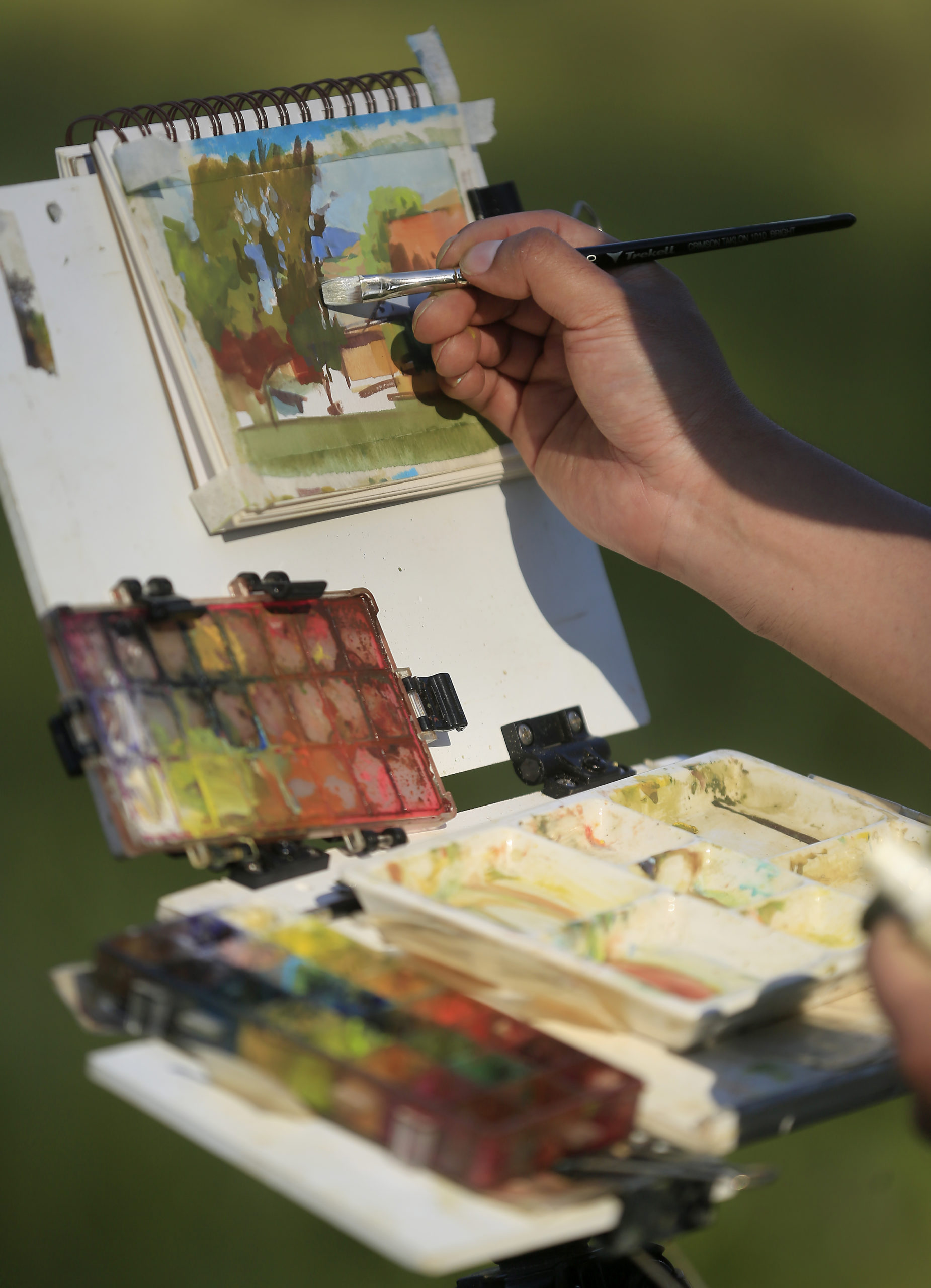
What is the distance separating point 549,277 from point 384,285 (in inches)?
6.2

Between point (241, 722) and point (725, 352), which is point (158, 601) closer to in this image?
point (241, 722)

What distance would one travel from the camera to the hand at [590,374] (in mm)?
1166

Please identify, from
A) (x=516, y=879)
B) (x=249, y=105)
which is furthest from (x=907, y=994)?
(x=249, y=105)

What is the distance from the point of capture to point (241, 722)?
93 centimetres

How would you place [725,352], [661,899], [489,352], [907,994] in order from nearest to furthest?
1. [907,994]
2. [661,899]
3. [489,352]
4. [725,352]

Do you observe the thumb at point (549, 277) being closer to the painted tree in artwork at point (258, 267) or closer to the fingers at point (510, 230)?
the fingers at point (510, 230)

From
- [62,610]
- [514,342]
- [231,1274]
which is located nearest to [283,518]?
[62,610]

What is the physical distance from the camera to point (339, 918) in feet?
2.79

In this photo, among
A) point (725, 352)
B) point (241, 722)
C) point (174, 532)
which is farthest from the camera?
point (725, 352)

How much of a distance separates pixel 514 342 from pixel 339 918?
682 mm

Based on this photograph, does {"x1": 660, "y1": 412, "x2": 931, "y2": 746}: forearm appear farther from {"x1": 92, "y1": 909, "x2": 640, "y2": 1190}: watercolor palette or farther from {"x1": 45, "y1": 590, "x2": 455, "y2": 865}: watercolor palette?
{"x1": 92, "y1": 909, "x2": 640, "y2": 1190}: watercolor palette

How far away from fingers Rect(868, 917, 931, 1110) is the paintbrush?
0.80 metres

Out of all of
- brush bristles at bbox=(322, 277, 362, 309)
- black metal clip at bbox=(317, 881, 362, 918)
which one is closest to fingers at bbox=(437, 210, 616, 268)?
brush bristles at bbox=(322, 277, 362, 309)

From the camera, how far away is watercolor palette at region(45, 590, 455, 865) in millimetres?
854
